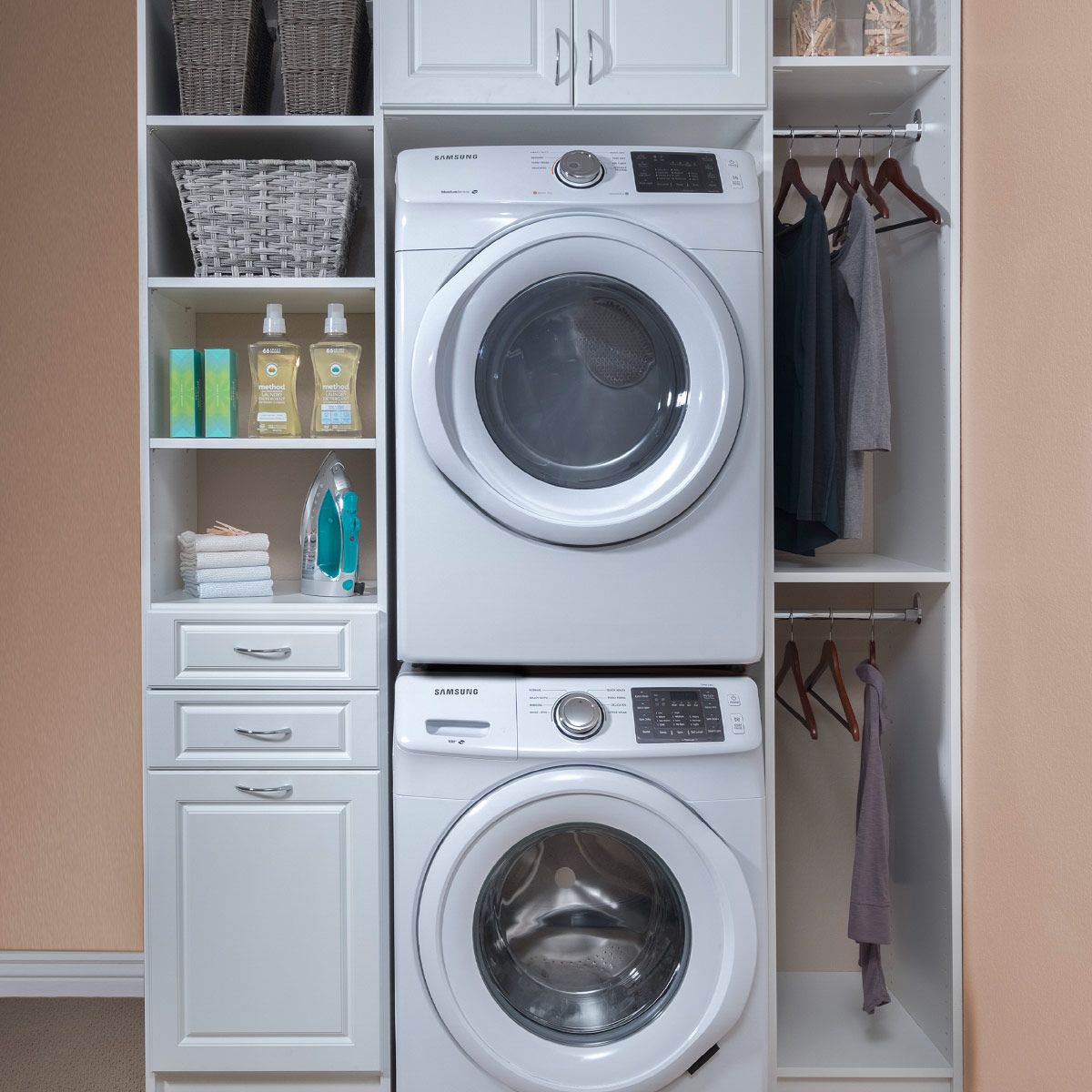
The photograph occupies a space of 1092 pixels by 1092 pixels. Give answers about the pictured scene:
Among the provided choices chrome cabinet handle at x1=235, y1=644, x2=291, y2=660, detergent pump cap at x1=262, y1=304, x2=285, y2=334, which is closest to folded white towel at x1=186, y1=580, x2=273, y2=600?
chrome cabinet handle at x1=235, y1=644, x2=291, y2=660

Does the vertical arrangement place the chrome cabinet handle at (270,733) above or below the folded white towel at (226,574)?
below

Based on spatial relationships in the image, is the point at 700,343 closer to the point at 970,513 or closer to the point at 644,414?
the point at 644,414

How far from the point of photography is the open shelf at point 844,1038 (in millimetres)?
1782

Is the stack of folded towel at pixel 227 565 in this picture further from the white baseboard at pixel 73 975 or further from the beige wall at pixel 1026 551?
the beige wall at pixel 1026 551

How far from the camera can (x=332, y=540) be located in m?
1.85

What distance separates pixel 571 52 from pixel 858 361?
79 centimetres

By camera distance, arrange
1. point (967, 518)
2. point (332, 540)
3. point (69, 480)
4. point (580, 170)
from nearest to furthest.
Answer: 1. point (580, 170)
2. point (967, 518)
3. point (332, 540)
4. point (69, 480)

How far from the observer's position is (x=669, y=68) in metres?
1.72

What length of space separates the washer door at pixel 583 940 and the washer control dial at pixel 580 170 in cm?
101

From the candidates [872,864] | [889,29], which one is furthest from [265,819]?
[889,29]

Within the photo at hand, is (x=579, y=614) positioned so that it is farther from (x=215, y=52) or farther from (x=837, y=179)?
(x=215, y=52)

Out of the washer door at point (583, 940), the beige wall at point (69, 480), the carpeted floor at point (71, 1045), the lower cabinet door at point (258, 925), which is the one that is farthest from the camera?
the beige wall at point (69, 480)

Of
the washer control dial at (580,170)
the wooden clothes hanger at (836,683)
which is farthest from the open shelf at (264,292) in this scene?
the wooden clothes hanger at (836,683)

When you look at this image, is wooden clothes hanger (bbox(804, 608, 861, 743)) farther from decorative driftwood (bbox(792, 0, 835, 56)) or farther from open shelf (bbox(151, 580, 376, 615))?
decorative driftwood (bbox(792, 0, 835, 56))
